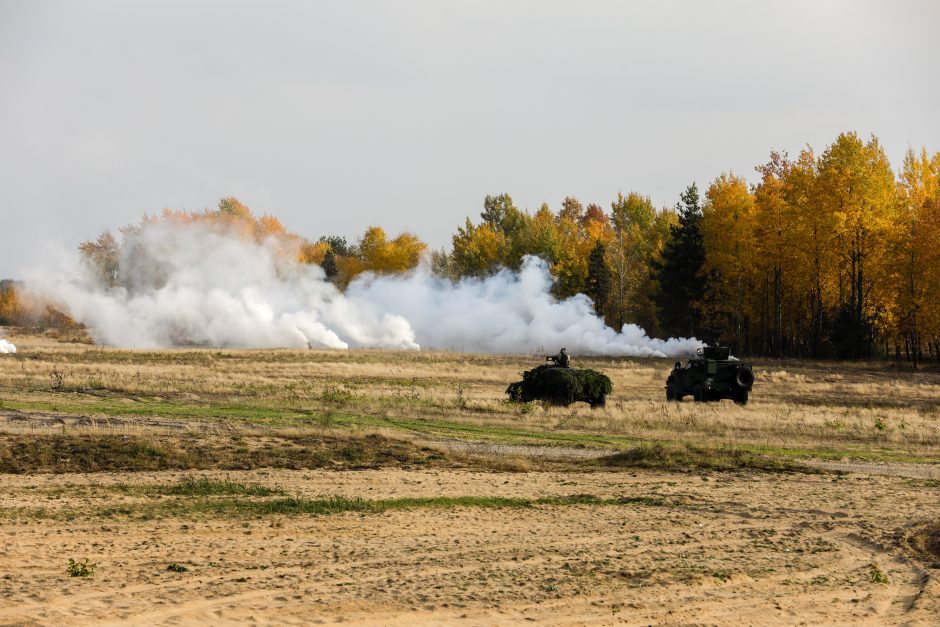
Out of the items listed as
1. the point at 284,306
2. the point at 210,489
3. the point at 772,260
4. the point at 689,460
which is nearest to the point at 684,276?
the point at 772,260

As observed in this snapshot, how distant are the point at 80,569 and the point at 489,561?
5.19 metres

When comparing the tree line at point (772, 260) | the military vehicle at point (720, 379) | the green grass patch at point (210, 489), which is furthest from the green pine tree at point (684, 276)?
the green grass patch at point (210, 489)

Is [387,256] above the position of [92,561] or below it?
above

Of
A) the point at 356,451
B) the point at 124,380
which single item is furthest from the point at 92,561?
the point at 124,380

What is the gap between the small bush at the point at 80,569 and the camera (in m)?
13.7

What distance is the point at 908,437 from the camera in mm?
31594

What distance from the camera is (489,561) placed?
1504 centimetres

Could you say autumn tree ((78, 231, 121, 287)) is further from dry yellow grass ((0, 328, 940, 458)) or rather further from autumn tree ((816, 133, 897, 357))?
autumn tree ((816, 133, 897, 357))

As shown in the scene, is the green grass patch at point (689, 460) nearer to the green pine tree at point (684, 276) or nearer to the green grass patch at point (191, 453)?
the green grass patch at point (191, 453)

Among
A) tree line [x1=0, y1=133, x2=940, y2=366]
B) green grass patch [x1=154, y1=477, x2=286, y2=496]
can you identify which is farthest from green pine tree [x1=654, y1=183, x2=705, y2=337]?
green grass patch [x1=154, y1=477, x2=286, y2=496]

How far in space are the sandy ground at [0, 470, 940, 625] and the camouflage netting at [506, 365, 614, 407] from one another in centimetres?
1642

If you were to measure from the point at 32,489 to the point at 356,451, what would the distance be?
7416 mm

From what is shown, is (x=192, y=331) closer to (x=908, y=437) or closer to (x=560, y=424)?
(x=560, y=424)

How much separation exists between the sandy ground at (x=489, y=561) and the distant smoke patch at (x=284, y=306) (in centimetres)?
5306
